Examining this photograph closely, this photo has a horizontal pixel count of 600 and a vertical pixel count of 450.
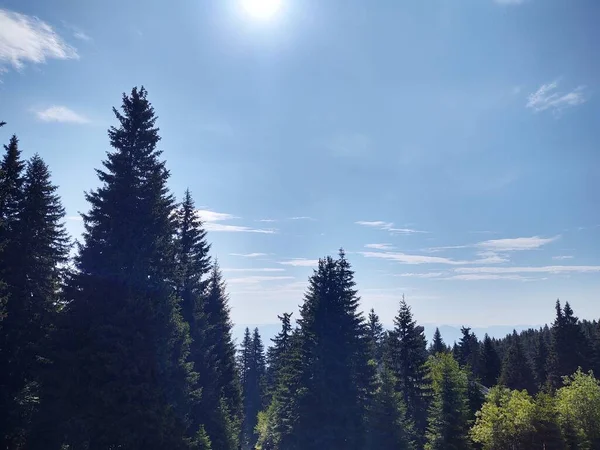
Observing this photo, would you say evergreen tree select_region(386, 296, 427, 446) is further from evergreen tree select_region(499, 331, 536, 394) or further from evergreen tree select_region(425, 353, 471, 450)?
evergreen tree select_region(499, 331, 536, 394)

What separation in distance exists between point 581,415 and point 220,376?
32.5m

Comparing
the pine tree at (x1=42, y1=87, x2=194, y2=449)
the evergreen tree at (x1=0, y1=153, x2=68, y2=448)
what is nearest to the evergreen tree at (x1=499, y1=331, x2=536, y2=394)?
the pine tree at (x1=42, y1=87, x2=194, y2=449)

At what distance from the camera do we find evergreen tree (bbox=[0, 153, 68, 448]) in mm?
20094

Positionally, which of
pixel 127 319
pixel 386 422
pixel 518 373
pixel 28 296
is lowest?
pixel 386 422

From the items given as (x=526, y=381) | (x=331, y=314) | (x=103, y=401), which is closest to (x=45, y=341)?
(x=103, y=401)

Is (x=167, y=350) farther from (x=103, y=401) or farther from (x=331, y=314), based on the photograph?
(x=331, y=314)

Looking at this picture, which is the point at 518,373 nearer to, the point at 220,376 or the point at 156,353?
the point at 220,376

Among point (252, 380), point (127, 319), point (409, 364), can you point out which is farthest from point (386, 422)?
point (252, 380)

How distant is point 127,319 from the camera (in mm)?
17922

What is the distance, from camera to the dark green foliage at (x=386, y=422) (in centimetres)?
3092

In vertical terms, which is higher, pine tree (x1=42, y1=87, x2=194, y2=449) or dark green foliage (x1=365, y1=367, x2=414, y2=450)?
pine tree (x1=42, y1=87, x2=194, y2=449)

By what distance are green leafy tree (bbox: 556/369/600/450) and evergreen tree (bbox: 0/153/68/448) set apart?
38.4m

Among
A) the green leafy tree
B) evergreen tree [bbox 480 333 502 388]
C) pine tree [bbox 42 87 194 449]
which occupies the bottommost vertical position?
the green leafy tree

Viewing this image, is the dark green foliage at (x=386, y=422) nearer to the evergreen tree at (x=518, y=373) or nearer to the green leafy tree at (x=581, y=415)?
the green leafy tree at (x=581, y=415)
